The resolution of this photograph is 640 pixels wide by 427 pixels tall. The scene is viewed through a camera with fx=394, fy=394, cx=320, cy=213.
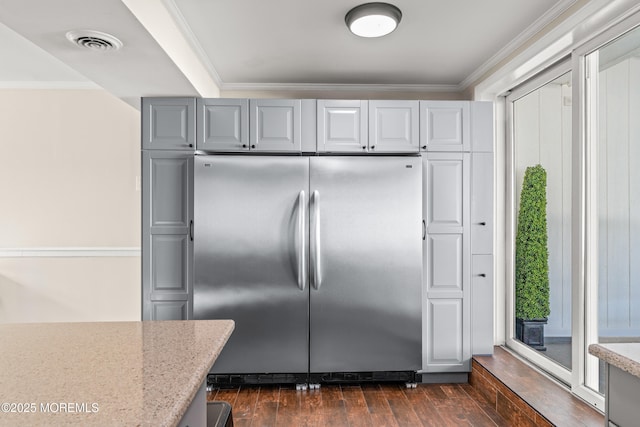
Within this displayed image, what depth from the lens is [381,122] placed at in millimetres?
3010

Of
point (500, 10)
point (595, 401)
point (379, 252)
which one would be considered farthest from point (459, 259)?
point (500, 10)

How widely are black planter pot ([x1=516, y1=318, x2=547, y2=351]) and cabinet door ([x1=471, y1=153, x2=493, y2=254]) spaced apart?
1.92 feet

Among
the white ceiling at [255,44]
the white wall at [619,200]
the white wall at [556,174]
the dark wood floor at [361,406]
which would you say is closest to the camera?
the white ceiling at [255,44]

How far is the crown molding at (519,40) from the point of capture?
7.23 feet

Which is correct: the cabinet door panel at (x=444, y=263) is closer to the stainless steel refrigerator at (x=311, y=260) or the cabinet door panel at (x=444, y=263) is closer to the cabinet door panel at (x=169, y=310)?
the stainless steel refrigerator at (x=311, y=260)

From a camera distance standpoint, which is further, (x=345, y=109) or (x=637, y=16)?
(x=345, y=109)

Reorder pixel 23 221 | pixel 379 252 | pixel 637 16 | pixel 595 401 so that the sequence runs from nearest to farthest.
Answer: pixel 637 16 → pixel 595 401 → pixel 379 252 → pixel 23 221

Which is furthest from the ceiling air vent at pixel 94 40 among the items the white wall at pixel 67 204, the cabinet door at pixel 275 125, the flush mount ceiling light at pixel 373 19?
the white wall at pixel 67 204

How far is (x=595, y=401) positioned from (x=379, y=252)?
1.49 m

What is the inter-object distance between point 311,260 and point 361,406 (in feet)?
3.39

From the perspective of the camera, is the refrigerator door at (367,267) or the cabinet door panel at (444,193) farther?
the cabinet door panel at (444,193)

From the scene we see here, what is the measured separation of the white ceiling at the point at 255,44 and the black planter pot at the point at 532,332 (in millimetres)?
1956

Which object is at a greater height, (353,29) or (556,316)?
(353,29)

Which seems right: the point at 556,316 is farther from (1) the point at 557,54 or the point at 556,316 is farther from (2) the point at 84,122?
(2) the point at 84,122
